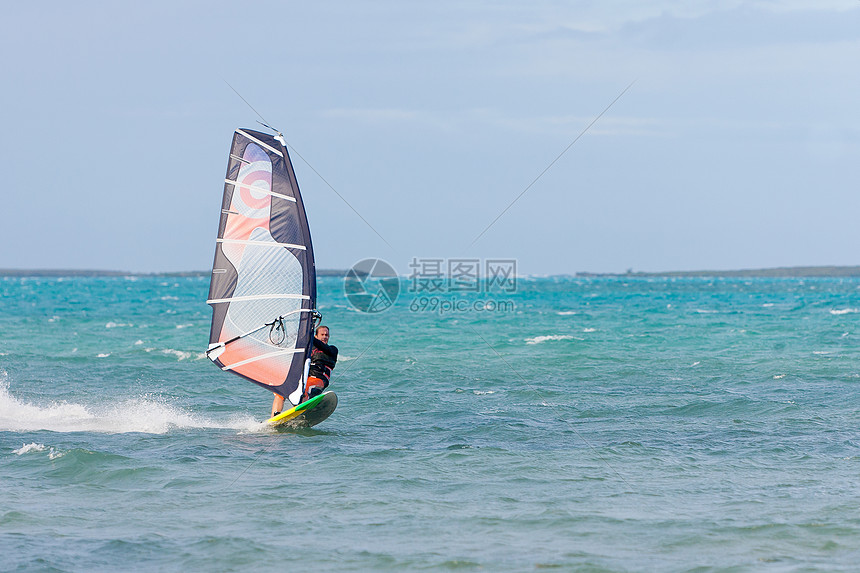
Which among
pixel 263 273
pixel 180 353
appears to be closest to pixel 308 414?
pixel 263 273

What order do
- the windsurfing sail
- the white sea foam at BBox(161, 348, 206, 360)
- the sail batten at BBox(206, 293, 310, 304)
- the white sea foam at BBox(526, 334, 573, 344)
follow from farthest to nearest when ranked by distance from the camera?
1. the white sea foam at BBox(526, 334, 573, 344)
2. the white sea foam at BBox(161, 348, 206, 360)
3. the sail batten at BBox(206, 293, 310, 304)
4. the windsurfing sail

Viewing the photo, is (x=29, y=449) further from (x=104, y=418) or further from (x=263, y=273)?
(x=263, y=273)

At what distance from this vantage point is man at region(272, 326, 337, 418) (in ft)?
40.2

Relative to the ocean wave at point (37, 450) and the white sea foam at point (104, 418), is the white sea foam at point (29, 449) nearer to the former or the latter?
the ocean wave at point (37, 450)

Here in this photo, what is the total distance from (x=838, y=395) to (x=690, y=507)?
8.42 meters

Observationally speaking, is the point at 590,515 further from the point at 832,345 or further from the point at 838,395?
the point at 832,345

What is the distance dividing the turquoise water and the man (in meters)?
0.54

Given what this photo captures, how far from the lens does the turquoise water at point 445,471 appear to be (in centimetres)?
715

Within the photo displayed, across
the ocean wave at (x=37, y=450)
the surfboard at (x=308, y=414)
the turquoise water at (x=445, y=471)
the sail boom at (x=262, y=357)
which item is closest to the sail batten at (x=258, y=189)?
the sail boom at (x=262, y=357)

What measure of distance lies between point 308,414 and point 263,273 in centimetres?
216

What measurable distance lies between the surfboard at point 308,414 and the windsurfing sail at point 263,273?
0.67ft

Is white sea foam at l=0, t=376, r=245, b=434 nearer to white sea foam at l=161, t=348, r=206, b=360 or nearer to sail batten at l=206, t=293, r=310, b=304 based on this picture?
sail batten at l=206, t=293, r=310, b=304

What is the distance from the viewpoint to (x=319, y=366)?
1239 cm

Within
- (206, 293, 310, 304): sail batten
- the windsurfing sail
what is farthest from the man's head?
(206, 293, 310, 304): sail batten
